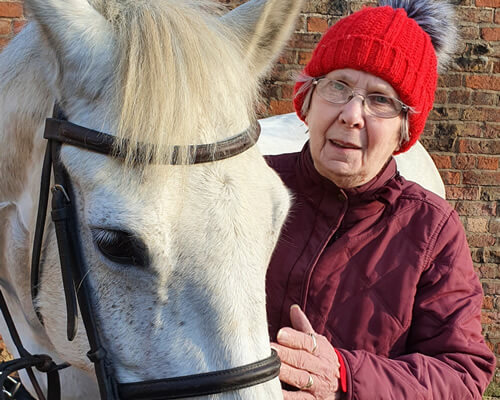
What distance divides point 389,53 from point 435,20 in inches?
14.5

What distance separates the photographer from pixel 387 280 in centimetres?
170

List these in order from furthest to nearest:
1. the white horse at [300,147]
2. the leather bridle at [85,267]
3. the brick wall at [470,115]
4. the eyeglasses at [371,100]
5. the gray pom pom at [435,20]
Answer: the brick wall at [470,115]
the white horse at [300,147]
the gray pom pom at [435,20]
the eyeglasses at [371,100]
the leather bridle at [85,267]

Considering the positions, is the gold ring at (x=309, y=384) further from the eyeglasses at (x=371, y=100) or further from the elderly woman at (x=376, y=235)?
the eyeglasses at (x=371, y=100)

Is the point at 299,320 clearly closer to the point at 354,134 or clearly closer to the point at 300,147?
the point at 354,134

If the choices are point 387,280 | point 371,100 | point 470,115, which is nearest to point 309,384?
point 387,280

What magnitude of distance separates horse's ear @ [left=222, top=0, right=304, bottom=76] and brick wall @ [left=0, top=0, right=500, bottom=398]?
2067 mm

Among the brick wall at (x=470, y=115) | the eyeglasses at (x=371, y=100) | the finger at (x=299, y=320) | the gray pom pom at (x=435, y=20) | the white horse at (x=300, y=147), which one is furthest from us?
the brick wall at (x=470, y=115)

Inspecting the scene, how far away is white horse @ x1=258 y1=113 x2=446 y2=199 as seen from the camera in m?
3.11

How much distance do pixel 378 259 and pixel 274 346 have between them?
1.76 ft

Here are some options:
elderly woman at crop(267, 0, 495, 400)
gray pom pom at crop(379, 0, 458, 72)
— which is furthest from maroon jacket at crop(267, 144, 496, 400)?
gray pom pom at crop(379, 0, 458, 72)

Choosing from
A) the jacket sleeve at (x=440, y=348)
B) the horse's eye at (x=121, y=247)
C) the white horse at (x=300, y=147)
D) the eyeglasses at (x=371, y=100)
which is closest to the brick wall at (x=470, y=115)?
the white horse at (x=300, y=147)

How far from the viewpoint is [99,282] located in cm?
123

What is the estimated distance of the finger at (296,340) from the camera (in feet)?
4.50

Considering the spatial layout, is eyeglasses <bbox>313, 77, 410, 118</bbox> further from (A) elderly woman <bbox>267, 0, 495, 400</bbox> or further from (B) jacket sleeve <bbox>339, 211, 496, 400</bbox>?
(B) jacket sleeve <bbox>339, 211, 496, 400</bbox>
